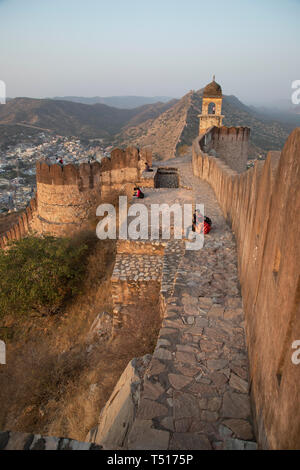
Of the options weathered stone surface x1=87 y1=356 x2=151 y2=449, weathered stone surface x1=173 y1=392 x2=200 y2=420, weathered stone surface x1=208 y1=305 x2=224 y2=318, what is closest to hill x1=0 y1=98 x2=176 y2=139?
weathered stone surface x1=208 y1=305 x2=224 y2=318

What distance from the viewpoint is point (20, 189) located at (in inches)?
1135

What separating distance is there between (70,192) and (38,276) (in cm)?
631

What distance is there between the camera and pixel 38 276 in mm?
8250

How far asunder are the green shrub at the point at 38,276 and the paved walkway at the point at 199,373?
187 inches

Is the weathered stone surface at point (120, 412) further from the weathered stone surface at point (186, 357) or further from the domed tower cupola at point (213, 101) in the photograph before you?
the domed tower cupola at point (213, 101)

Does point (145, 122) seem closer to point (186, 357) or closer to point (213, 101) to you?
point (213, 101)

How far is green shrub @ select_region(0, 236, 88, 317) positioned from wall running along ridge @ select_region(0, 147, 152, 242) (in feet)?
13.5

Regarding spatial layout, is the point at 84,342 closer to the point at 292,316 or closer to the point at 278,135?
the point at 292,316

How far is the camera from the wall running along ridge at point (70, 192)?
44.3 feet

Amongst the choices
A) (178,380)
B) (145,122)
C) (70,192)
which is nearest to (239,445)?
(178,380)

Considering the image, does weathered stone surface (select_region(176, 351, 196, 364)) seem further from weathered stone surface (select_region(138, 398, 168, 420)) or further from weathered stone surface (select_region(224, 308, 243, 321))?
weathered stone surface (select_region(224, 308, 243, 321))

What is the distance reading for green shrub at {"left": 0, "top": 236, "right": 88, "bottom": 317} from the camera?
26.1 ft

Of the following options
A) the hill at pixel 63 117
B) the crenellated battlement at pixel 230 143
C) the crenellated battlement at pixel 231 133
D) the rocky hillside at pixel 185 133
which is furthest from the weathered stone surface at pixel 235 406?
the hill at pixel 63 117

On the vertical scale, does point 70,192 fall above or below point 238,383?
below
